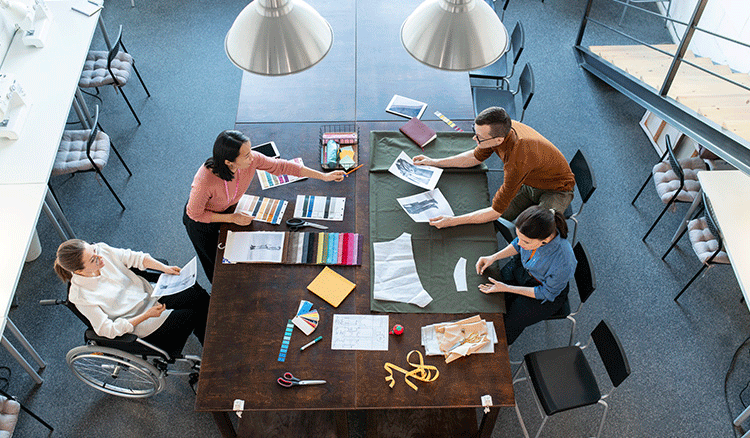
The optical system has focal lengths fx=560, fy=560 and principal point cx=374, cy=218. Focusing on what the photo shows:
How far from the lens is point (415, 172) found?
12.0 feet

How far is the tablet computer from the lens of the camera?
3725mm

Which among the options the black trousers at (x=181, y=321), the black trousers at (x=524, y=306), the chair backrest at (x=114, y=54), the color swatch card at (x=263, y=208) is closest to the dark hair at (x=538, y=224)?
the black trousers at (x=524, y=306)

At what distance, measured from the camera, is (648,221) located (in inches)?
183

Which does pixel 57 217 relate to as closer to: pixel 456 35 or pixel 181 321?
pixel 181 321

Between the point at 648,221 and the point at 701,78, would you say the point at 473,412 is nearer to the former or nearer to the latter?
the point at 648,221

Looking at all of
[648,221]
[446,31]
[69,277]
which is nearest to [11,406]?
[69,277]

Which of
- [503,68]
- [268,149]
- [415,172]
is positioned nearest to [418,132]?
[415,172]

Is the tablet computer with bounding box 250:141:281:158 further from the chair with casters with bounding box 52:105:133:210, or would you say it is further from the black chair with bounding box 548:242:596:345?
the black chair with bounding box 548:242:596:345

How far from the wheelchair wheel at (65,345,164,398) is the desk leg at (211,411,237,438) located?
507mm

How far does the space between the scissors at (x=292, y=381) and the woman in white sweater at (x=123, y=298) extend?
2.88ft

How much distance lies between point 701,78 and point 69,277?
16.7 ft

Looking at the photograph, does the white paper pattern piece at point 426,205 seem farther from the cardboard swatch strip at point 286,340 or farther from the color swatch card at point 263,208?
the cardboard swatch strip at point 286,340

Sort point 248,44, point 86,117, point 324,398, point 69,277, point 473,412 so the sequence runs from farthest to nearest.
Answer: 1. point 86,117
2. point 473,412
3. point 69,277
4. point 324,398
5. point 248,44

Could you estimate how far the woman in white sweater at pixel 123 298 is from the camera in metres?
2.93
